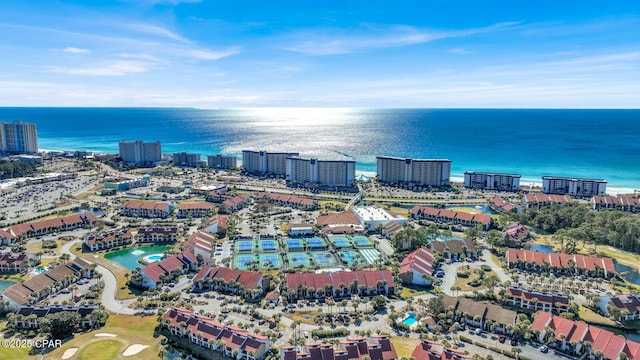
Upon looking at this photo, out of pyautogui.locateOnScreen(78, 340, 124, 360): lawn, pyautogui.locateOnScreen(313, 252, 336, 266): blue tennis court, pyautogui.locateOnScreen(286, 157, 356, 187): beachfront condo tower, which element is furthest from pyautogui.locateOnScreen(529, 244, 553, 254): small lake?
pyautogui.locateOnScreen(78, 340, 124, 360): lawn

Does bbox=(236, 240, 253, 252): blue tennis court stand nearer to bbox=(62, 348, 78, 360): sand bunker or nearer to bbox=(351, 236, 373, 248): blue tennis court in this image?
bbox=(351, 236, 373, 248): blue tennis court

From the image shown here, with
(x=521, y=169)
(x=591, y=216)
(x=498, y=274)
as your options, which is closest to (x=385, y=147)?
(x=521, y=169)

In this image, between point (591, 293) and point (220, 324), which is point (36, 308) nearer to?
point (220, 324)

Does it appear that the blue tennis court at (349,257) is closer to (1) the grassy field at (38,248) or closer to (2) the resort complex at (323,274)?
(2) the resort complex at (323,274)

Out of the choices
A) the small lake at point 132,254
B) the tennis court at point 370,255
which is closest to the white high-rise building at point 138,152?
the small lake at point 132,254

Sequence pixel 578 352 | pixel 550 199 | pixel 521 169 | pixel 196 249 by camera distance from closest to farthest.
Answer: pixel 578 352
pixel 196 249
pixel 550 199
pixel 521 169
